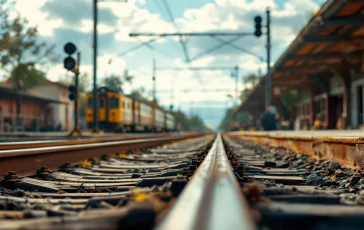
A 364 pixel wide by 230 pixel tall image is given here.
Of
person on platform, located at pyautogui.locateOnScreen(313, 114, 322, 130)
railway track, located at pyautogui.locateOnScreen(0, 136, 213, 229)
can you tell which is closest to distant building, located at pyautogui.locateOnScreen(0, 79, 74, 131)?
person on platform, located at pyautogui.locateOnScreen(313, 114, 322, 130)

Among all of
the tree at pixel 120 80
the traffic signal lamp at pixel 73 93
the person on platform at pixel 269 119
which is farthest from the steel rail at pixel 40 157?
the tree at pixel 120 80

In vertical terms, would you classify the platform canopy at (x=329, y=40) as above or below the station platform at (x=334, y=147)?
above

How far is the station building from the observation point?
1202 centimetres

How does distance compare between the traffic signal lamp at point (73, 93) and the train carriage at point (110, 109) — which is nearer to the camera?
the traffic signal lamp at point (73, 93)

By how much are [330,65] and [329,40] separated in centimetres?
710

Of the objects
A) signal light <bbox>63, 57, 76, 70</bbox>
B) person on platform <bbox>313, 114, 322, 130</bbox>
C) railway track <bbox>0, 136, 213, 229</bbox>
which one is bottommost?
railway track <bbox>0, 136, 213, 229</bbox>

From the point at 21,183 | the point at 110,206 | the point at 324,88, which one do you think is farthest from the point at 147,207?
the point at 324,88

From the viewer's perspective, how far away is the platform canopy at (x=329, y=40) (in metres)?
11.2

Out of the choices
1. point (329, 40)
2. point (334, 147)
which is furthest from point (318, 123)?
point (334, 147)

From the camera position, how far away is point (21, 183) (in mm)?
3559

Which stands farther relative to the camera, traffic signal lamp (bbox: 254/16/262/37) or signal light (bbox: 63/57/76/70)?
traffic signal lamp (bbox: 254/16/262/37)

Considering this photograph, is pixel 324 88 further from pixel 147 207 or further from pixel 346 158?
pixel 147 207

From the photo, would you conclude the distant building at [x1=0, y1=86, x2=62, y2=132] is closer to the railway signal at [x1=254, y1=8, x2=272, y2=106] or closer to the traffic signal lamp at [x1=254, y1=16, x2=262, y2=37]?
the railway signal at [x1=254, y1=8, x2=272, y2=106]

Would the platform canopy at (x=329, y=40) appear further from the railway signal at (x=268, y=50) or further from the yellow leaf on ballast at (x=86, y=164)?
the yellow leaf on ballast at (x=86, y=164)
